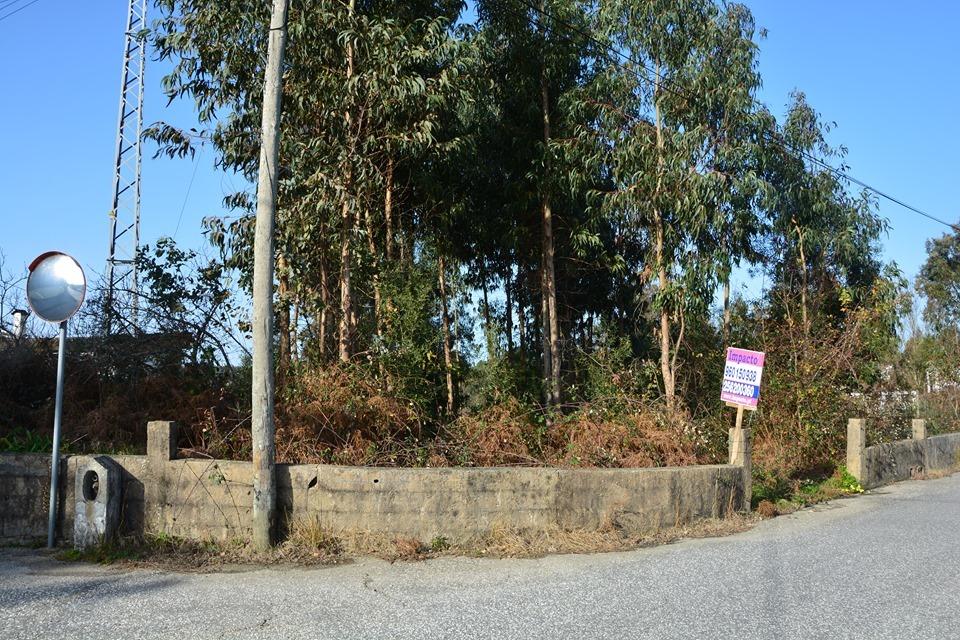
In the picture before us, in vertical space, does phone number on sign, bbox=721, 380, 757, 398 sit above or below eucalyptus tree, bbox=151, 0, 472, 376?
below

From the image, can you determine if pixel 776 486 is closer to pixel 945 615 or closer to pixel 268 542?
pixel 945 615

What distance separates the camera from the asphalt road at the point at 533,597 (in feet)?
19.0

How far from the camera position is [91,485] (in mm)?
8477

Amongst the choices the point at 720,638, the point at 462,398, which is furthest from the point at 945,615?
the point at 462,398

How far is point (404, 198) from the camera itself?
15.4m

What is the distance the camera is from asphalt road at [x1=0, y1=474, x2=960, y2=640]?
5789 mm

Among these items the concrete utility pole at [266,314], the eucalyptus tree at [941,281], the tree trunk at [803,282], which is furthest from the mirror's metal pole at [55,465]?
the eucalyptus tree at [941,281]

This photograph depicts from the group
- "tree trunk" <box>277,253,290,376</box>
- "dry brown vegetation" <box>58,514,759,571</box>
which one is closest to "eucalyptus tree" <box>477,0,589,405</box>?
"tree trunk" <box>277,253,290,376</box>

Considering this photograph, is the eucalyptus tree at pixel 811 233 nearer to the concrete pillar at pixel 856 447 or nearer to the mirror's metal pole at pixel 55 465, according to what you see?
the concrete pillar at pixel 856 447

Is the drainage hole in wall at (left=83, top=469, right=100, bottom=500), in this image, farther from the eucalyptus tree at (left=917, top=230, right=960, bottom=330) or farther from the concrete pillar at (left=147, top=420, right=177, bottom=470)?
the eucalyptus tree at (left=917, top=230, right=960, bottom=330)

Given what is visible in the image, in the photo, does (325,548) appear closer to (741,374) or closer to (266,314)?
(266,314)

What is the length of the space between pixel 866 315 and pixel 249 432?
43.7 feet

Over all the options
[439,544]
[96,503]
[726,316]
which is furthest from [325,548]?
[726,316]

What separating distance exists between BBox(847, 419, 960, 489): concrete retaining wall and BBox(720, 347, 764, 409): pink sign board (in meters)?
4.48
